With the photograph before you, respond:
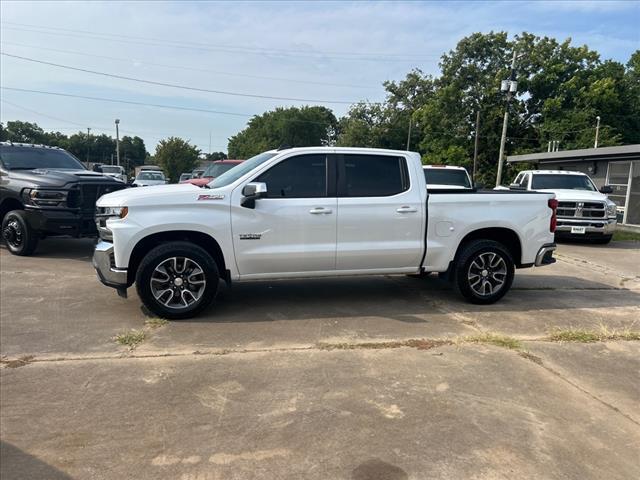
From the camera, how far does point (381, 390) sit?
13.1ft

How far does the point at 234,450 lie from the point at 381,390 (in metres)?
1.29

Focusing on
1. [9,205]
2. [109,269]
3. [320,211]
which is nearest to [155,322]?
[109,269]

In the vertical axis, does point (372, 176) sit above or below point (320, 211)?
above

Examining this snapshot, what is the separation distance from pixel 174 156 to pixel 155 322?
6360cm

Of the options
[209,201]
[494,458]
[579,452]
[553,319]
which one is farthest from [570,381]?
[209,201]

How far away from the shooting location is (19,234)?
30.8ft

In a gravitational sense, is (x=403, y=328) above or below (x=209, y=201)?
below

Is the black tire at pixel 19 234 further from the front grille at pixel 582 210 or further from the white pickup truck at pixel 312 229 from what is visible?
the front grille at pixel 582 210

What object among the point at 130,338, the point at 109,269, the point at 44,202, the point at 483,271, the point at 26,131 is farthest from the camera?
the point at 26,131

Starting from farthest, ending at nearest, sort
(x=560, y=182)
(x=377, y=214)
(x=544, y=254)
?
(x=560, y=182), (x=544, y=254), (x=377, y=214)

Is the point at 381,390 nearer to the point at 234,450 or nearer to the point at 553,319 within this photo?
the point at 234,450

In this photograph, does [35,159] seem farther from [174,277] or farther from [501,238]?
[501,238]

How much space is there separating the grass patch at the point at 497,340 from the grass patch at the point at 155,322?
312cm

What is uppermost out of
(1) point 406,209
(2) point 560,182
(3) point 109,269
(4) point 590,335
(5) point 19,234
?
(2) point 560,182
